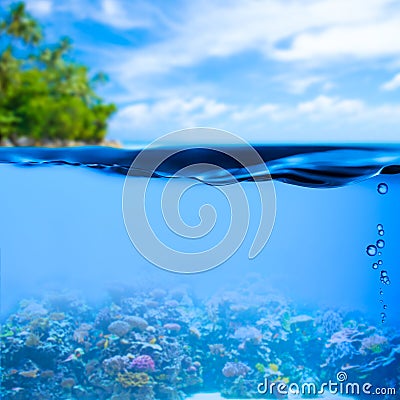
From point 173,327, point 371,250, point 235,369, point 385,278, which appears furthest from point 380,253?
point 173,327

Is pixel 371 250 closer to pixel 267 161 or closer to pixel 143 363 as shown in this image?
pixel 267 161

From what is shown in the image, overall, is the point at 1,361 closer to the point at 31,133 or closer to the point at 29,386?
the point at 29,386

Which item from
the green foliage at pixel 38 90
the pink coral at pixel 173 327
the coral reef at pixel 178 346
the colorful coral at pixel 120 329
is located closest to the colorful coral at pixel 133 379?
the coral reef at pixel 178 346

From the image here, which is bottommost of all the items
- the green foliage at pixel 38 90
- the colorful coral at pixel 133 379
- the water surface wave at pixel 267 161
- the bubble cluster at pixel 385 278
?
the colorful coral at pixel 133 379

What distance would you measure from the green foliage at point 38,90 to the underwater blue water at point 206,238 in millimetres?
24876

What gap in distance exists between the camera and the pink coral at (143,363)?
480 cm

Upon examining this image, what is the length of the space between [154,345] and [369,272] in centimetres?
210

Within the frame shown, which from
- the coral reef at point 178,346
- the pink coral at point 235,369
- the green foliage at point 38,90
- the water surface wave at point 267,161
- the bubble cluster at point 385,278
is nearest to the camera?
the water surface wave at point 267,161

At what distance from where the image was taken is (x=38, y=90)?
96.3ft

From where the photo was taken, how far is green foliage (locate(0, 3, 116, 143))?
1131 inches

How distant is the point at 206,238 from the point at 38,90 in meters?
26.9

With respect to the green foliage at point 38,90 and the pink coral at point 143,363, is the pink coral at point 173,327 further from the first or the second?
the green foliage at point 38,90

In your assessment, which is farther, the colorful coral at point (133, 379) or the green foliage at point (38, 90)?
the green foliage at point (38, 90)

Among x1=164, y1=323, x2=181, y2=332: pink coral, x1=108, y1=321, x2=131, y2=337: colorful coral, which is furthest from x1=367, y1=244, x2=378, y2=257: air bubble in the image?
x1=108, y1=321, x2=131, y2=337: colorful coral
